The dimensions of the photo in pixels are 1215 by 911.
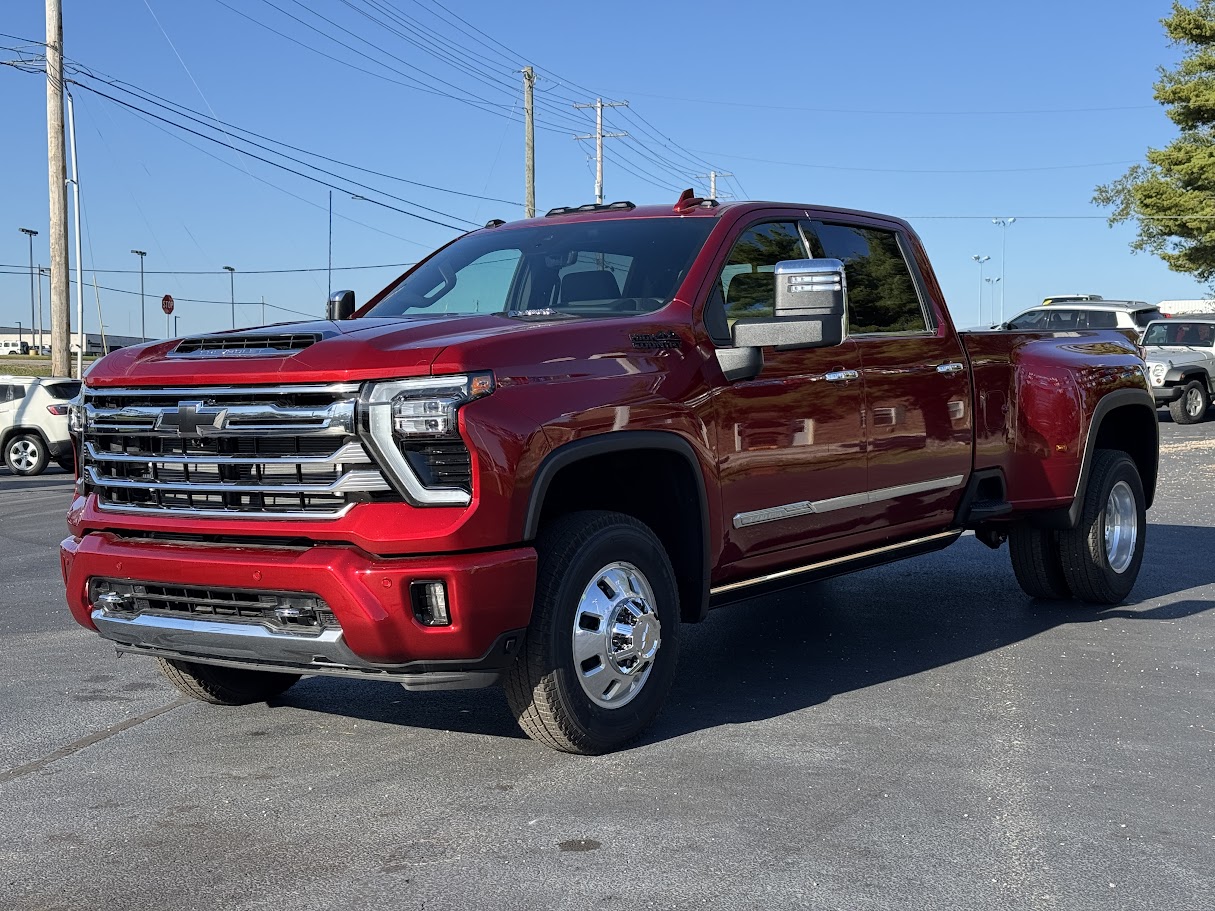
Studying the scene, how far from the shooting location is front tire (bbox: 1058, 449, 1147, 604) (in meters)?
7.71

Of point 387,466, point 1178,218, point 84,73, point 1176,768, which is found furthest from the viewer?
point 1178,218

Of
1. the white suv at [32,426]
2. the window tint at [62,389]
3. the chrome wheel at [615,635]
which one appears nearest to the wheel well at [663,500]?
the chrome wheel at [615,635]

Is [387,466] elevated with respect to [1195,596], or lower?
elevated

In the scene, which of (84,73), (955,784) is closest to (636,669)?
(955,784)

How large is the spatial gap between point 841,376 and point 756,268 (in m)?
0.59

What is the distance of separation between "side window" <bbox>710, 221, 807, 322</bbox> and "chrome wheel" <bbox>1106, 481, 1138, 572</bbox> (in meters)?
2.89

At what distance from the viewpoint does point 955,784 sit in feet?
15.2

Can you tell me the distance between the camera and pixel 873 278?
263 inches

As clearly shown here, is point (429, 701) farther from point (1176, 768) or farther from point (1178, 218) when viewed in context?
point (1178, 218)

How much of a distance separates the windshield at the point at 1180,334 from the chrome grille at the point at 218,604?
24.4m

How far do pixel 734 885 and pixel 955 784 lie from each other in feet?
4.02

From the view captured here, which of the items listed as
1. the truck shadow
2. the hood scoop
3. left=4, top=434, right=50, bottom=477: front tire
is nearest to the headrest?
the hood scoop

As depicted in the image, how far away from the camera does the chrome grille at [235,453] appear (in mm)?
4426

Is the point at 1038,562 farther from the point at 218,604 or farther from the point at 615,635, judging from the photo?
the point at 218,604
